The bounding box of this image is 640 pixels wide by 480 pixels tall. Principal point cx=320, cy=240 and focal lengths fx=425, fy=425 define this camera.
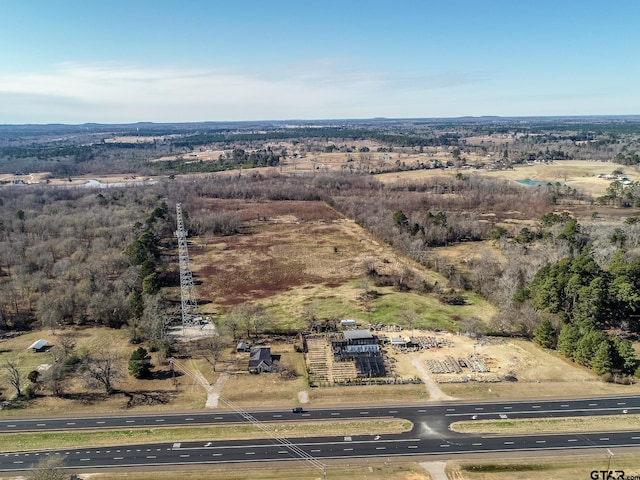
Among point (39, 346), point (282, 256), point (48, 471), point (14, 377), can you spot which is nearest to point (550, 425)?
point (48, 471)

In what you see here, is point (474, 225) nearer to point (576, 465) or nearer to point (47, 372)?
point (576, 465)

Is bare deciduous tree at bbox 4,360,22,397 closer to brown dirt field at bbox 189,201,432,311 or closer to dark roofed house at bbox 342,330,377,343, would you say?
brown dirt field at bbox 189,201,432,311

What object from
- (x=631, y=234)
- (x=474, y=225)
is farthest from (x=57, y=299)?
(x=631, y=234)

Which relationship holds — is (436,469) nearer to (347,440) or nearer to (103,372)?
(347,440)

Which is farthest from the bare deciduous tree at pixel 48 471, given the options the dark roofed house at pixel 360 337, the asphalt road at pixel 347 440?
the dark roofed house at pixel 360 337

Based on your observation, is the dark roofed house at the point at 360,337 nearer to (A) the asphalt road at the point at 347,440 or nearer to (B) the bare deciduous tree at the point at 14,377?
(A) the asphalt road at the point at 347,440

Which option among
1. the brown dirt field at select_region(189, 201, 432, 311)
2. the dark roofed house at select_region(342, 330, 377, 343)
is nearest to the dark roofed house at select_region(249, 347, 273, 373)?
the dark roofed house at select_region(342, 330, 377, 343)
